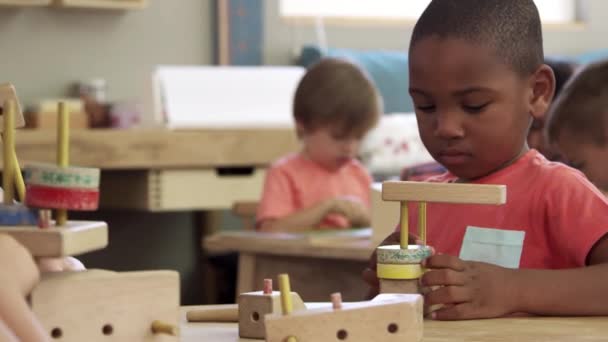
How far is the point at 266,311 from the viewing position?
1.04m

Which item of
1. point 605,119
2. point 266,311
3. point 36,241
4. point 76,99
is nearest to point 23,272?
point 36,241

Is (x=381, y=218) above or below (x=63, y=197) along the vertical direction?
below

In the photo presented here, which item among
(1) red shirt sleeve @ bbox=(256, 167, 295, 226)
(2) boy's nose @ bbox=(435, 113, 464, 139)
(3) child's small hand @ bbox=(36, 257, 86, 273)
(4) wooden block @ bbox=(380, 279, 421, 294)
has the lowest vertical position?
(1) red shirt sleeve @ bbox=(256, 167, 295, 226)

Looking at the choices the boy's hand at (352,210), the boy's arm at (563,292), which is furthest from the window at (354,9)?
the boy's arm at (563,292)

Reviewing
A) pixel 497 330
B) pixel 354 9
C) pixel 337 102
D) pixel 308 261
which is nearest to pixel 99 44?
pixel 354 9

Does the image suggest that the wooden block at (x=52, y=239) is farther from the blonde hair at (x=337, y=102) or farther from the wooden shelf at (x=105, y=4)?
the wooden shelf at (x=105, y=4)

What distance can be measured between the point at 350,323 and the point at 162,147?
11.6 feet

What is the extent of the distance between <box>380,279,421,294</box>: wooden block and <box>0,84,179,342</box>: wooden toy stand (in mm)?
278

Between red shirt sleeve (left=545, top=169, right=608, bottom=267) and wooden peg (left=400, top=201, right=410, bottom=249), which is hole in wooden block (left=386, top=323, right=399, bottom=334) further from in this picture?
red shirt sleeve (left=545, top=169, right=608, bottom=267)

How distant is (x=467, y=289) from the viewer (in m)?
1.19

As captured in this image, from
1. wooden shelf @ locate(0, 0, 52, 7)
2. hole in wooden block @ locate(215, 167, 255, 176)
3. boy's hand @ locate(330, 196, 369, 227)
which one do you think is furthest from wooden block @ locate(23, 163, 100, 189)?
wooden shelf @ locate(0, 0, 52, 7)

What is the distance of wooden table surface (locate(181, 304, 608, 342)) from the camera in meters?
1.05

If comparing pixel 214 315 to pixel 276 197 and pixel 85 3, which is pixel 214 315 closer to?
pixel 276 197

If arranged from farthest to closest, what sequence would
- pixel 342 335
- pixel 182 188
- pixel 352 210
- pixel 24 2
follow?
pixel 24 2
pixel 182 188
pixel 352 210
pixel 342 335
